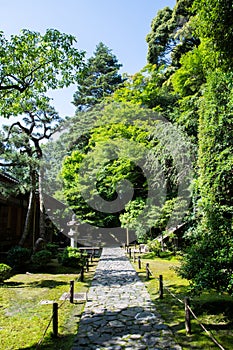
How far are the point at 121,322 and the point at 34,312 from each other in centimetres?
224

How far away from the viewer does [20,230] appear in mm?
19938

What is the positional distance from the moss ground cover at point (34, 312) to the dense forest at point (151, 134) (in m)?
2.95

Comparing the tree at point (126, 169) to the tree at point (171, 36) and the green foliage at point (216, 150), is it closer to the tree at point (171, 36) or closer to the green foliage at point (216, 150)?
the green foliage at point (216, 150)

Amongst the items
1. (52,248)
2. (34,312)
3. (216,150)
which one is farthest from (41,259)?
(216,150)

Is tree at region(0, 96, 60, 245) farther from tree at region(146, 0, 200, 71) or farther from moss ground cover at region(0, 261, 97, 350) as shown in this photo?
tree at region(146, 0, 200, 71)

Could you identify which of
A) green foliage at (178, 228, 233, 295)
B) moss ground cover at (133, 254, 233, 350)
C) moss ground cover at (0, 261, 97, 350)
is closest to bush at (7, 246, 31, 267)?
moss ground cover at (0, 261, 97, 350)

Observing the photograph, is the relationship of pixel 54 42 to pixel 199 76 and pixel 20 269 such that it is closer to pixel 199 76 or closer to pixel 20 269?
pixel 20 269

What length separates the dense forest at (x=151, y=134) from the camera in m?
8.00

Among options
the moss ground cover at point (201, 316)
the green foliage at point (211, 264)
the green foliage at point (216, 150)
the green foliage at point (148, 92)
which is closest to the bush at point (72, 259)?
the moss ground cover at point (201, 316)

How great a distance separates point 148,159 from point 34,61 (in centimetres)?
1283

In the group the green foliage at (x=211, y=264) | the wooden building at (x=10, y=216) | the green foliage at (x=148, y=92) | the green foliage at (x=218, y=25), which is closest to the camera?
the green foliage at (x=211, y=264)

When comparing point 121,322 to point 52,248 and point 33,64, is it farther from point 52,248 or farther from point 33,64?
point 52,248

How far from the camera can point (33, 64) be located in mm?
8430

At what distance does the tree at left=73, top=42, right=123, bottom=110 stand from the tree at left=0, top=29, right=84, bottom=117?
24.0 metres
